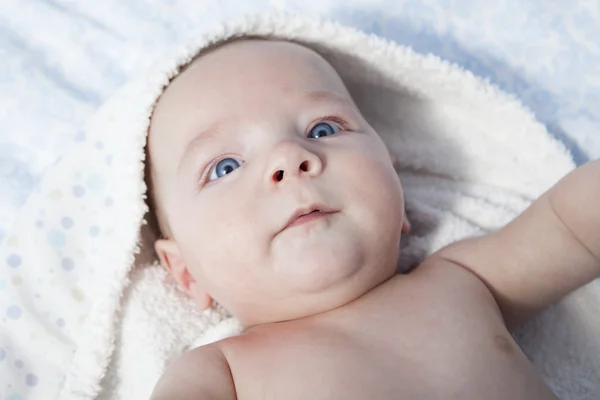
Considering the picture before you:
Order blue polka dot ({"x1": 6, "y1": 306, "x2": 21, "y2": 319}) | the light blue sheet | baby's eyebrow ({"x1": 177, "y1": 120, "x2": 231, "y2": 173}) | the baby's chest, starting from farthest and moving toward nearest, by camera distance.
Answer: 1. the light blue sheet
2. blue polka dot ({"x1": 6, "y1": 306, "x2": 21, "y2": 319})
3. baby's eyebrow ({"x1": 177, "y1": 120, "x2": 231, "y2": 173})
4. the baby's chest

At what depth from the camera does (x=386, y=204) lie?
0.99m

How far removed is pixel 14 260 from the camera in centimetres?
116

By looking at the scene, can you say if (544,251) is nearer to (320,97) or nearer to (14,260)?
(320,97)

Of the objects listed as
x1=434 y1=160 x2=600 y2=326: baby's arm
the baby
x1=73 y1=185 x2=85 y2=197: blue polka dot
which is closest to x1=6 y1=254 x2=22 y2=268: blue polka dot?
x1=73 y1=185 x2=85 y2=197: blue polka dot

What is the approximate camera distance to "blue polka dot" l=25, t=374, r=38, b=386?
112 cm

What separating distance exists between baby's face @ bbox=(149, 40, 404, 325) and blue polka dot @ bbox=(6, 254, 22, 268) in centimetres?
24

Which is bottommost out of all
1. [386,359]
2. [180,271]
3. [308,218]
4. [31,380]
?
[31,380]

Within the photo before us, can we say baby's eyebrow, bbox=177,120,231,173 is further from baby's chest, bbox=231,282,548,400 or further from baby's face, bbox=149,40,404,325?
baby's chest, bbox=231,282,548,400

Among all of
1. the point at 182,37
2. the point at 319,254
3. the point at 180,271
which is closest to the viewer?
the point at 319,254

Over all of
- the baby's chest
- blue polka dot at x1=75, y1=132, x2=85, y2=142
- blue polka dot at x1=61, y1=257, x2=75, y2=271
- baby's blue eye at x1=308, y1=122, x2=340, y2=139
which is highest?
baby's blue eye at x1=308, y1=122, x2=340, y2=139

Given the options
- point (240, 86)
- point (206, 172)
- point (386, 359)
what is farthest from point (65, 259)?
point (386, 359)

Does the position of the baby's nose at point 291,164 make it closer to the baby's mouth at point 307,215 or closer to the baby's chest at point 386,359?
the baby's mouth at point 307,215

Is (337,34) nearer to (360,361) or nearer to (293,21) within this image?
(293,21)

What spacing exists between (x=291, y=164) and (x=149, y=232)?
1.19 ft
